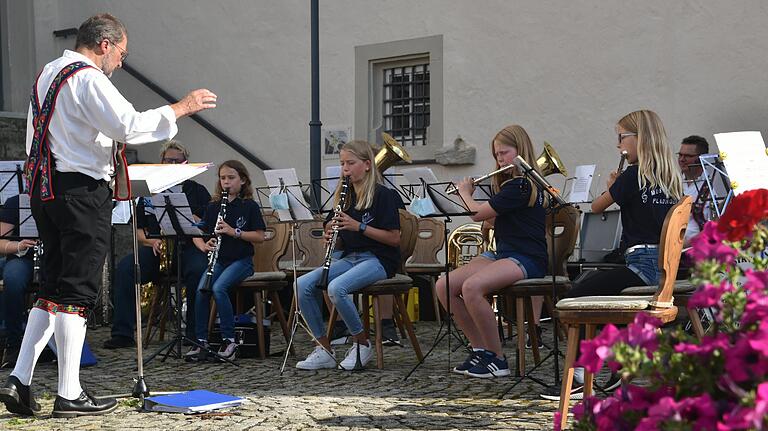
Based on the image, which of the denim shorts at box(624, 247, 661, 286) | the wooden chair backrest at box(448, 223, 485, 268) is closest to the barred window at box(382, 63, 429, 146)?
the wooden chair backrest at box(448, 223, 485, 268)

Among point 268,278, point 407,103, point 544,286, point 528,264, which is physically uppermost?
point 407,103

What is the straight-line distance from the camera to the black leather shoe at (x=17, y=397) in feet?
16.5

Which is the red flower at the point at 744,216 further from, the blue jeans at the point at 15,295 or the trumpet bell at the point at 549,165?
the blue jeans at the point at 15,295

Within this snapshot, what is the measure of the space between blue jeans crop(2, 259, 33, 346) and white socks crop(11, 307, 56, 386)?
253 cm

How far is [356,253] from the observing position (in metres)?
7.31

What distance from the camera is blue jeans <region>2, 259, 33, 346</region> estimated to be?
7.47 metres

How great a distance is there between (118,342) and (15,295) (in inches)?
45.6

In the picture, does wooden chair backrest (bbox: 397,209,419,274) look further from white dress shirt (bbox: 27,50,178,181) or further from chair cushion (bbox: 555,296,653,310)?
chair cushion (bbox: 555,296,653,310)

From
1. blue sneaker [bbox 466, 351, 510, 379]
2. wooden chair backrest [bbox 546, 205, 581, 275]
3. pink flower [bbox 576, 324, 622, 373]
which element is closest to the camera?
pink flower [bbox 576, 324, 622, 373]

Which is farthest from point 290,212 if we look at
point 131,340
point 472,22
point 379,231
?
point 472,22

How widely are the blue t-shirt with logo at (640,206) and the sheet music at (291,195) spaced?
2568 mm

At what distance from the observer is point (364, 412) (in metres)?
5.18

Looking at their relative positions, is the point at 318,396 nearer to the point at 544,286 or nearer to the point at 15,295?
the point at 544,286

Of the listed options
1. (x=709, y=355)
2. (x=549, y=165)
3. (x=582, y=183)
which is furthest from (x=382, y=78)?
(x=709, y=355)
